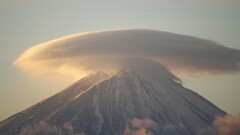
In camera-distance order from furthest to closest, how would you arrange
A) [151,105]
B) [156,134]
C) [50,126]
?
[151,105] → [50,126] → [156,134]

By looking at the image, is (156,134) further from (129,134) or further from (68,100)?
(68,100)

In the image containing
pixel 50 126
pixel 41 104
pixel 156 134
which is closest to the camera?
pixel 156 134

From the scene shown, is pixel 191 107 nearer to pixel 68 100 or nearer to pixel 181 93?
pixel 181 93

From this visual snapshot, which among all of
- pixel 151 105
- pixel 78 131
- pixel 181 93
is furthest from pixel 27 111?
pixel 181 93

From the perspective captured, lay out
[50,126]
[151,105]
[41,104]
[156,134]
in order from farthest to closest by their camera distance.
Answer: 1. [41,104]
2. [151,105]
3. [50,126]
4. [156,134]

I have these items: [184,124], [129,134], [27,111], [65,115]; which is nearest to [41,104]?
[27,111]

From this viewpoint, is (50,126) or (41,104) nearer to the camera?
(50,126)
